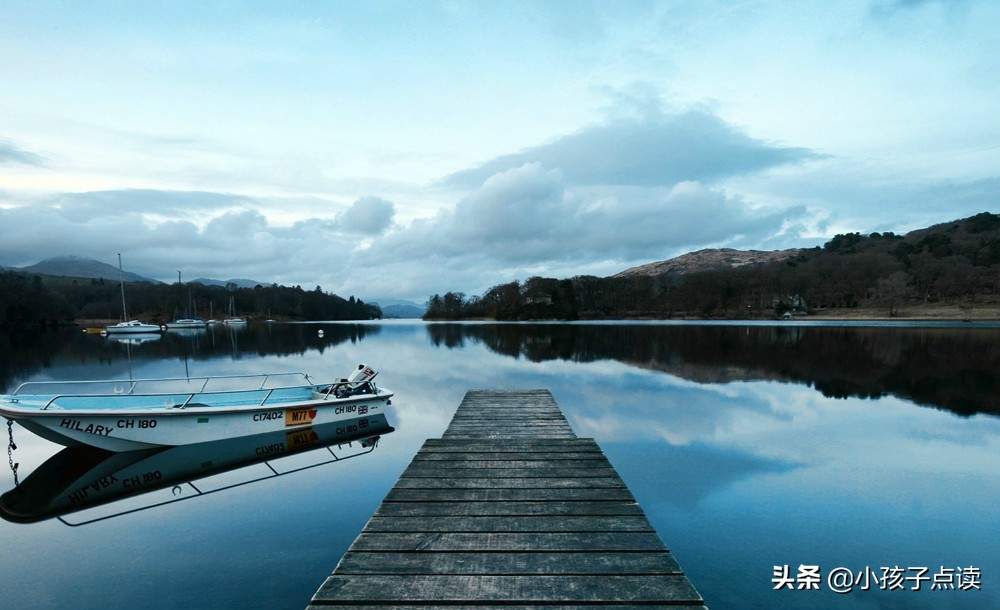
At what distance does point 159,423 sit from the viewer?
12.0 m

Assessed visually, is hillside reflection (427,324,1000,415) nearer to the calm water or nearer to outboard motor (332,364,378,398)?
the calm water

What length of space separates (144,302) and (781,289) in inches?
7014

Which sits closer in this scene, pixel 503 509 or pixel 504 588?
pixel 504 588

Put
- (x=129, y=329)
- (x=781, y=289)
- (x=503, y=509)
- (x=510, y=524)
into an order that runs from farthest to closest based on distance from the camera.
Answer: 1. (x=781, y=289)
2. (x=129, y=329)
3. (x=503, y=509)
4. (x=510, y=524)

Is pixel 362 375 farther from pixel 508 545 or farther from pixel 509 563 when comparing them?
pixel 509 563

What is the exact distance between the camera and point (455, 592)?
4344 millimetres

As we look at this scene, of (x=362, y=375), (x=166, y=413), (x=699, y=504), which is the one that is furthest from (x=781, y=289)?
(x=166, y=413)

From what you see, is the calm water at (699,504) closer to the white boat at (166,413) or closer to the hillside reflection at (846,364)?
the hillside reflection at (846,364)

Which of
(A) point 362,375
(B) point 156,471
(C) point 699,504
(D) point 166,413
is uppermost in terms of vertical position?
(A) point 362,375

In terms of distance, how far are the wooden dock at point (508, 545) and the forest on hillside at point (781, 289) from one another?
113502 mm

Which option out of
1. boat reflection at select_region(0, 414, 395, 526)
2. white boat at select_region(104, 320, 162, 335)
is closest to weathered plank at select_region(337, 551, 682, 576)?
boat reflection at select_region(0, 414, 395, 526)

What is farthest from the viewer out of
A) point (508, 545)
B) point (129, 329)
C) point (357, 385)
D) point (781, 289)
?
point (781, 289)

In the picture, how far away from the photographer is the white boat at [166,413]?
1131cm

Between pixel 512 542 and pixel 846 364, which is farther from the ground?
pixel 512 542
